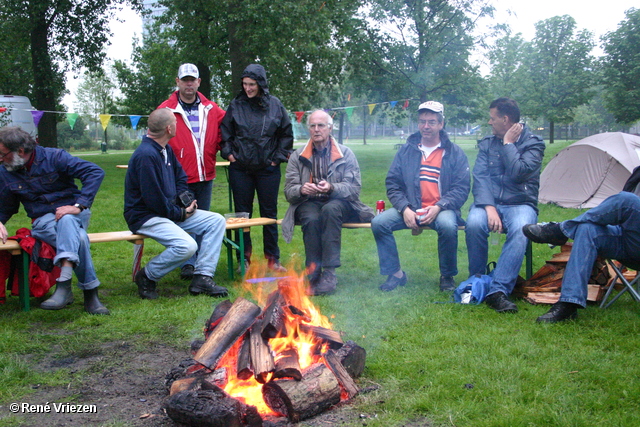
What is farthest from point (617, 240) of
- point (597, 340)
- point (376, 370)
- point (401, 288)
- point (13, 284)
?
point (13, 284)

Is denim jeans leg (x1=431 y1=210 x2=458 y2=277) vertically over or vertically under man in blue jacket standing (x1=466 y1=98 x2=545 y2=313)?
under

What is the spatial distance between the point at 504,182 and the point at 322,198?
170 cm

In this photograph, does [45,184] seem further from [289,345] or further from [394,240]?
[394,240]

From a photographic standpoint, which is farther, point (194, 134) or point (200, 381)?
point (194, 134)

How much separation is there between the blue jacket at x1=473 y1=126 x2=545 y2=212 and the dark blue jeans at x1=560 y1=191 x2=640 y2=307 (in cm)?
83

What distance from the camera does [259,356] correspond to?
2.99 meters

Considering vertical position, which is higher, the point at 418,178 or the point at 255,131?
the point at 255,131

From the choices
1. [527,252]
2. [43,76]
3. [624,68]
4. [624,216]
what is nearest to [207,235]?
[527,252]

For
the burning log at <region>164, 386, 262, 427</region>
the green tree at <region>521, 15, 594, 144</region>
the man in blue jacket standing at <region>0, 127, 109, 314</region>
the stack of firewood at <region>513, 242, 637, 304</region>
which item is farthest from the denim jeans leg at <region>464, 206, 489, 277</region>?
the green tree at <region>521, 15, 594, 144</region>

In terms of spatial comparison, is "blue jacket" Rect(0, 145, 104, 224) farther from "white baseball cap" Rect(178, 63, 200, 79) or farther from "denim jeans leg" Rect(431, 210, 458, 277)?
"denim jeans leg" Rect(431, 210, 458, 277)

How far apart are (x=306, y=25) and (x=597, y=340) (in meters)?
12.3

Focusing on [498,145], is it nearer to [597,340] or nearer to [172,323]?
[597,340]

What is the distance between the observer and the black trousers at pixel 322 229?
5.21m

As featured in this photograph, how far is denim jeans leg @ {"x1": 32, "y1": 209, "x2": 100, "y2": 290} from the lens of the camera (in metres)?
4.43
